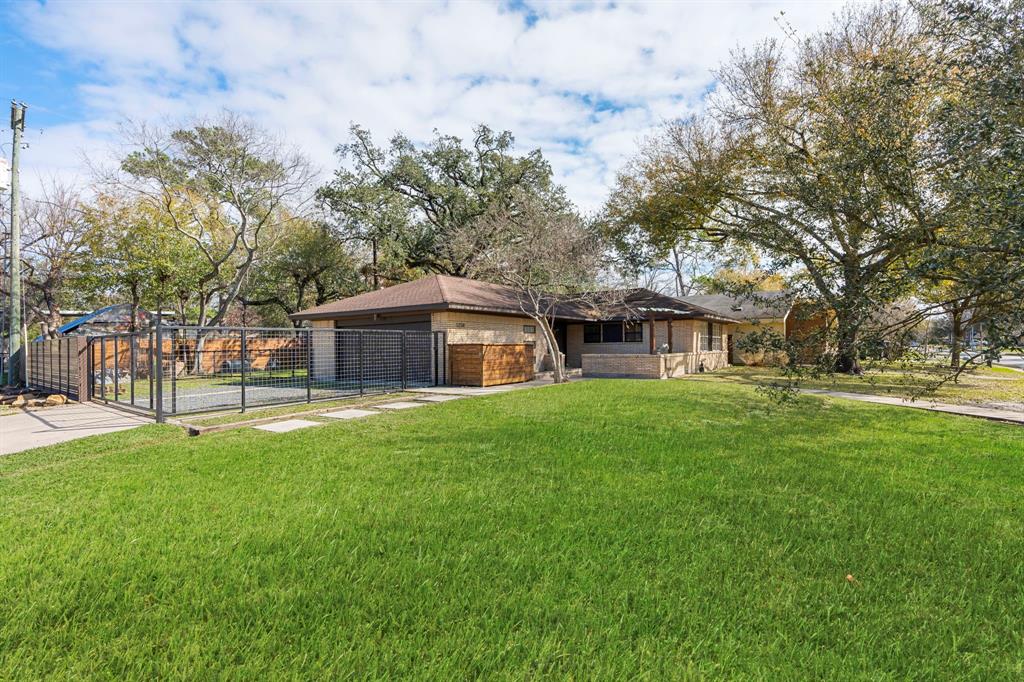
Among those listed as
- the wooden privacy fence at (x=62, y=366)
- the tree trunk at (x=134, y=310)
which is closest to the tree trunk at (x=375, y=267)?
the tree trunk at (x=134, y=310)

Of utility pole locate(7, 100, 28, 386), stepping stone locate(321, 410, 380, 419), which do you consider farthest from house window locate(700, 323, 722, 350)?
utility pole locate(7, 100, 28, 386)

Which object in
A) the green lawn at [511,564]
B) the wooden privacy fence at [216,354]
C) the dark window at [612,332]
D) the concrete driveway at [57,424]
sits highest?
the dark window at [612,332]

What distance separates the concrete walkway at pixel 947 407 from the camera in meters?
7.73

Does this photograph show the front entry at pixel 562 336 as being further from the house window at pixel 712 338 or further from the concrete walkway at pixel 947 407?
the concrete walkway at pixel 947 407

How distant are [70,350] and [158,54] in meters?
6.49

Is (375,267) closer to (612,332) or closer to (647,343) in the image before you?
(612,332)

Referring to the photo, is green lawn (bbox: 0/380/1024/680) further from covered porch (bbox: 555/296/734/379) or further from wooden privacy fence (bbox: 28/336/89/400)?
covered porch (bbox: 555/296/734/379)

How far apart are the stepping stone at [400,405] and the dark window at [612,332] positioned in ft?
38.9

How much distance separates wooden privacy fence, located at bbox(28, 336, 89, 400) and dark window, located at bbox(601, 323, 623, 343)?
1610cm

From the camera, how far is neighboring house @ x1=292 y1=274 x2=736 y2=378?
45.4 feet

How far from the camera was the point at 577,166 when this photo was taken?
69.6ft

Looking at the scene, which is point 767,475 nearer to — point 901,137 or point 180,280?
point 901,137

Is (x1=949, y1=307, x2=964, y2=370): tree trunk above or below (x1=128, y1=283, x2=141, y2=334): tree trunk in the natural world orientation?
below

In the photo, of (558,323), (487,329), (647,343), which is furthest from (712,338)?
(487,329)
